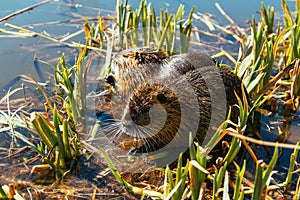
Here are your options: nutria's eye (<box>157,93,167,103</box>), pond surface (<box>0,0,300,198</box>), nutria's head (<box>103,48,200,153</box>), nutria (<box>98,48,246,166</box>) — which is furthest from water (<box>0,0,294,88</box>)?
Answer: nutria's eye (<box>157,93,167,103</box>)

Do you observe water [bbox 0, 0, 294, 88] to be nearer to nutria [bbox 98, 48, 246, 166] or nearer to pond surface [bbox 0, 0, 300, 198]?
pond surface [bbox 0, 0, 300, 198]

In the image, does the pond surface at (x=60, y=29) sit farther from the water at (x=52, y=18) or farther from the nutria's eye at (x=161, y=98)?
the nutria's eye at (x=161, y=98)

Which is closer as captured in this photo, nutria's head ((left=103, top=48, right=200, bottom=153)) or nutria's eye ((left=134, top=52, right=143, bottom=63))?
nutria's head ((left=103, top=48, right=200, bottom=153))

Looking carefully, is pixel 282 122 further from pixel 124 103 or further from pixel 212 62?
pixel 124 103

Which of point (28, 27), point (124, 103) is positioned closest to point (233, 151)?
point (124, 103)

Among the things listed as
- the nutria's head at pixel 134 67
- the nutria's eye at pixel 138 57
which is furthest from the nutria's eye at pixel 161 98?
the nutria's eye at pixel 138 57

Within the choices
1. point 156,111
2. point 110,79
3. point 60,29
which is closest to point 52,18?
point 60,29

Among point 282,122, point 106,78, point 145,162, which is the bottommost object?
point 145,162
